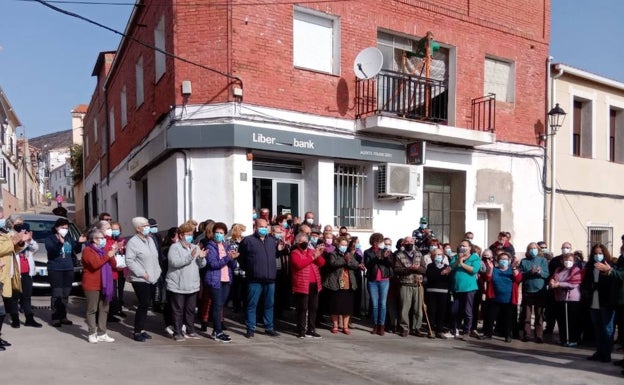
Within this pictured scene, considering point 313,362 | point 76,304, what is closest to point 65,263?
point 76,304

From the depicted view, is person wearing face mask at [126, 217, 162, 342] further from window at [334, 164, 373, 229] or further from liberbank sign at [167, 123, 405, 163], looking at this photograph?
window at [334, 164, 373, 229]

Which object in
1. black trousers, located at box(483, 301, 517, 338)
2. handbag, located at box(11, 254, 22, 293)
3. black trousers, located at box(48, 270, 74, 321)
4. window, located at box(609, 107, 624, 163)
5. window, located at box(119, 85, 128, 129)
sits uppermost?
window, located at box(119, 85, 128, 129)

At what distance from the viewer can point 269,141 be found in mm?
11281

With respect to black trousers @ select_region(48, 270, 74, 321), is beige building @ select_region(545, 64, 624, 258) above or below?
above

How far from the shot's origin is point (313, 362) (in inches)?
295

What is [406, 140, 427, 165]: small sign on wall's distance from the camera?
13.1 metres

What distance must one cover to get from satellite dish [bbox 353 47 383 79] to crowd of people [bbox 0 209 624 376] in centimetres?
344

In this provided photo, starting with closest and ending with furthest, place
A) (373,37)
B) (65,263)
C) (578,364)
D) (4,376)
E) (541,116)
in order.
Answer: (4,376), (578,364), (65,263), (373,37), (541,116)

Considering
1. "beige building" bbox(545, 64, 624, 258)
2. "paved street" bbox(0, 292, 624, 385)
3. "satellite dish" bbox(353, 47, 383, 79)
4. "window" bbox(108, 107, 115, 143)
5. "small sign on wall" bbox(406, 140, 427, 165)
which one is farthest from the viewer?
"window" bbox(108, 107, 115, 143)

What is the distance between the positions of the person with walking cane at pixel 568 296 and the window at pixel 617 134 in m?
10.8

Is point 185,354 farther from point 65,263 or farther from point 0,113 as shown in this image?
point 0,113

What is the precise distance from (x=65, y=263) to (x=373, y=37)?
818 cm

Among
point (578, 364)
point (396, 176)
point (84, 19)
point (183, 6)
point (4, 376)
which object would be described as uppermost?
point (183, 6)

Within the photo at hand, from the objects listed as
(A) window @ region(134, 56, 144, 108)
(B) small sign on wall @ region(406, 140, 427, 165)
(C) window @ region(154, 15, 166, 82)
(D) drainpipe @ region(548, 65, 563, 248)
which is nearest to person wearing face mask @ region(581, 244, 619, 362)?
(B) small sign on wall @ region(406, 140, 427, 165)
